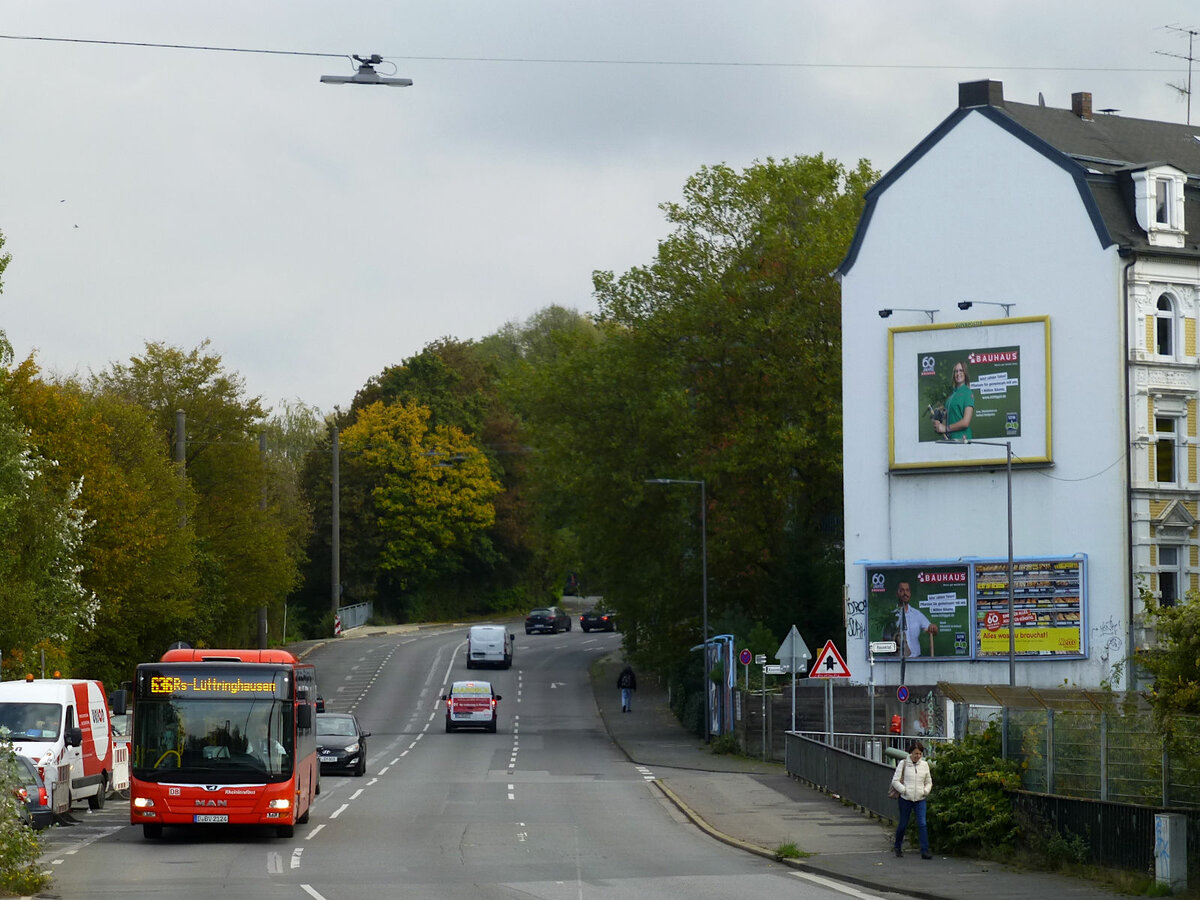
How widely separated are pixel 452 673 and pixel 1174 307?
40.8m

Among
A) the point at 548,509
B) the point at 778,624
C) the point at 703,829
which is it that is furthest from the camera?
the point at 548,509

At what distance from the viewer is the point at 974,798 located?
23.0m

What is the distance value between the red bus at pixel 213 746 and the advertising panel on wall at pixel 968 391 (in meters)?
28.6

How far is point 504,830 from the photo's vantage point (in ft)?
88.5

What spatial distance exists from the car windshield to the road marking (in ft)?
73.3

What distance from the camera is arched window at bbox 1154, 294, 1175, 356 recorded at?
49125 mm

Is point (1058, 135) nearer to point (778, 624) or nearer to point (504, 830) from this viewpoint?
point (778, 624)

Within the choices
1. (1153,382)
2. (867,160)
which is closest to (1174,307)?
(1153,382)

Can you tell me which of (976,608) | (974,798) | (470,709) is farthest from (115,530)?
(974,798)

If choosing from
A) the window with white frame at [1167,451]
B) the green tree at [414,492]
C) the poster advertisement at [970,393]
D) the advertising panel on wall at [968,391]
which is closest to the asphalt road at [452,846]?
the advertising panel on wall at [968,391]

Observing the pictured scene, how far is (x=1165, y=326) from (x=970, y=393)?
5.68m

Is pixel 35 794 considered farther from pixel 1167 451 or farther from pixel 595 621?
pixel 595 621

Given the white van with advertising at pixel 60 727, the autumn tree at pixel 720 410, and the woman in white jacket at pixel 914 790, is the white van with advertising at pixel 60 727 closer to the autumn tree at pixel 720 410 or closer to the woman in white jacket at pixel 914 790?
the woman in white jacket at pixel 914 790

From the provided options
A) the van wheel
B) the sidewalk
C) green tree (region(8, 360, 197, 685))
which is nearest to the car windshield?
the sidewalk
